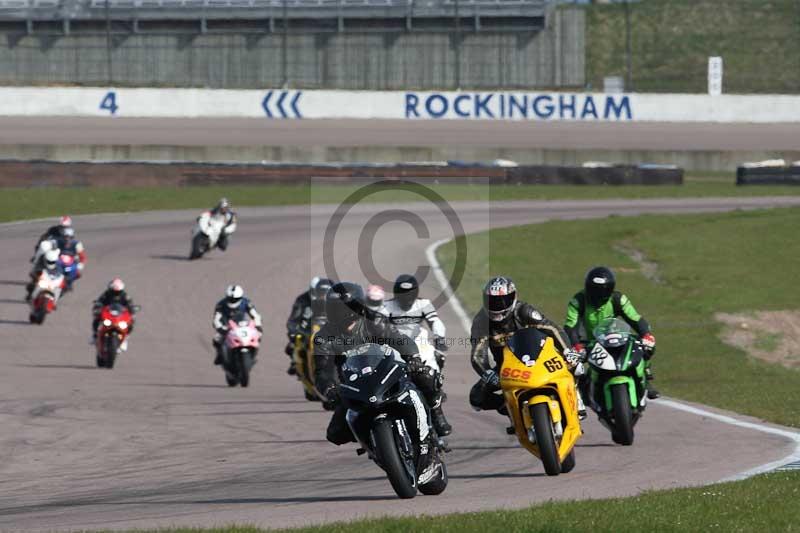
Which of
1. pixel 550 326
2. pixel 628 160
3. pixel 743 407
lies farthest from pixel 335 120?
pixel 550 326

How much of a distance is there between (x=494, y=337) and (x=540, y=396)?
117 centimetres

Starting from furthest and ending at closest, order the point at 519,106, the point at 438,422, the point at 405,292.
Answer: the point at 519,106
the point at 405,292
the point at 438,422

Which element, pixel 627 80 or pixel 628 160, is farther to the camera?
pixel 627 80

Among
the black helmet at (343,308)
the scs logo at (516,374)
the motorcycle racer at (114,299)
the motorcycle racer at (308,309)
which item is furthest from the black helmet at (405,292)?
the motorcycle racer at (114,299)

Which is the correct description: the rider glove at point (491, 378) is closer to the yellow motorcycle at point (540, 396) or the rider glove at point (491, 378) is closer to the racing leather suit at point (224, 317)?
the yellow motorcycle at point (540, 396)

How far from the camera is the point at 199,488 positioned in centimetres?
1121

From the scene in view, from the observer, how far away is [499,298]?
11711 millimetres

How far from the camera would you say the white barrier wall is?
5622cm

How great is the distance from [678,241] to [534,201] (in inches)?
378

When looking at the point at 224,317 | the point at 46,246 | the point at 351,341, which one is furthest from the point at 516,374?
the point at 46,246

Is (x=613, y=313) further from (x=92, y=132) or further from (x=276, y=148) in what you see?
(x=92, y=132)

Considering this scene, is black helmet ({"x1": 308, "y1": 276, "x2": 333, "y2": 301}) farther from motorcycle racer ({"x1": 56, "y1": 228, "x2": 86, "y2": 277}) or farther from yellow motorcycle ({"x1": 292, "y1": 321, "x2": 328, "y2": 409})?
motorcycle racer ({"x1": 56, "y1": 228, "x2": 86, "y2": 277})

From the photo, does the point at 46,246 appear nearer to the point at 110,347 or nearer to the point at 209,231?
the point at 110,347

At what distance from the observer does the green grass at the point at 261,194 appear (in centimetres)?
4122
